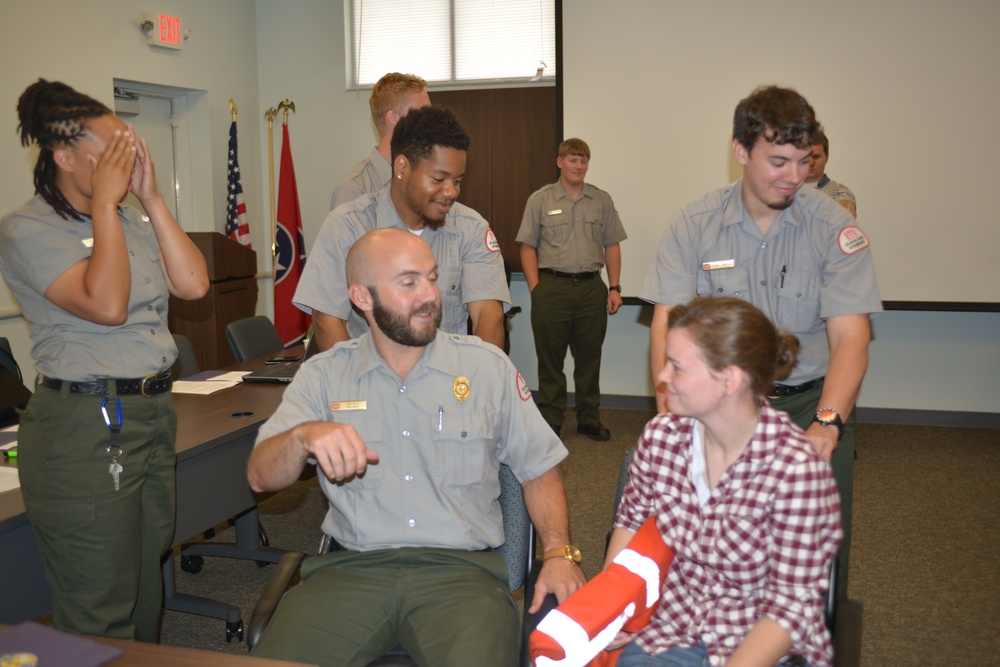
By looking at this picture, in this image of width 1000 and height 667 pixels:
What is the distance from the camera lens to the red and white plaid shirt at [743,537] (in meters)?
1.54

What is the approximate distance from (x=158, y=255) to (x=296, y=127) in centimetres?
537

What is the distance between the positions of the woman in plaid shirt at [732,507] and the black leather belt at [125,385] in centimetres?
124

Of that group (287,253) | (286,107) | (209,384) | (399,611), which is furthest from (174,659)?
(286,107)

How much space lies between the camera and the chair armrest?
1.70 m

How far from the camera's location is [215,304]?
614 cm

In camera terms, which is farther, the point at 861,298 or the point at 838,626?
the point at 861,298

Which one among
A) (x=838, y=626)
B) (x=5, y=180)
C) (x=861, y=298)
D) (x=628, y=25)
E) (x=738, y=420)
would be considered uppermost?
(x=628, y=25)

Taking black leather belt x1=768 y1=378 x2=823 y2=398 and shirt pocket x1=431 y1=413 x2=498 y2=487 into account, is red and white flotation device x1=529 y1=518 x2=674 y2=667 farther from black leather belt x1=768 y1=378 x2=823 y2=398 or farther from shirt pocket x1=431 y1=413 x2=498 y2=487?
black leather belt x1=768 y1=378 x2=823 y2=398

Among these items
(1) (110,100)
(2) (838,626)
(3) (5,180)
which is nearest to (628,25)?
(1) (110,100)

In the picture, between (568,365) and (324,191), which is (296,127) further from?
(568,365)

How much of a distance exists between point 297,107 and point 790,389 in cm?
607

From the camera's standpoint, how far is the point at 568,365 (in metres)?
6.85

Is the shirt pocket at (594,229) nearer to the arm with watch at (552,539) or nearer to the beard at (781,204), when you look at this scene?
the beard at (781,204)

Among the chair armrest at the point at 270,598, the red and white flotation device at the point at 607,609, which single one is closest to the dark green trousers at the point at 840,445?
the red and white flotation device at the point at 607,609
